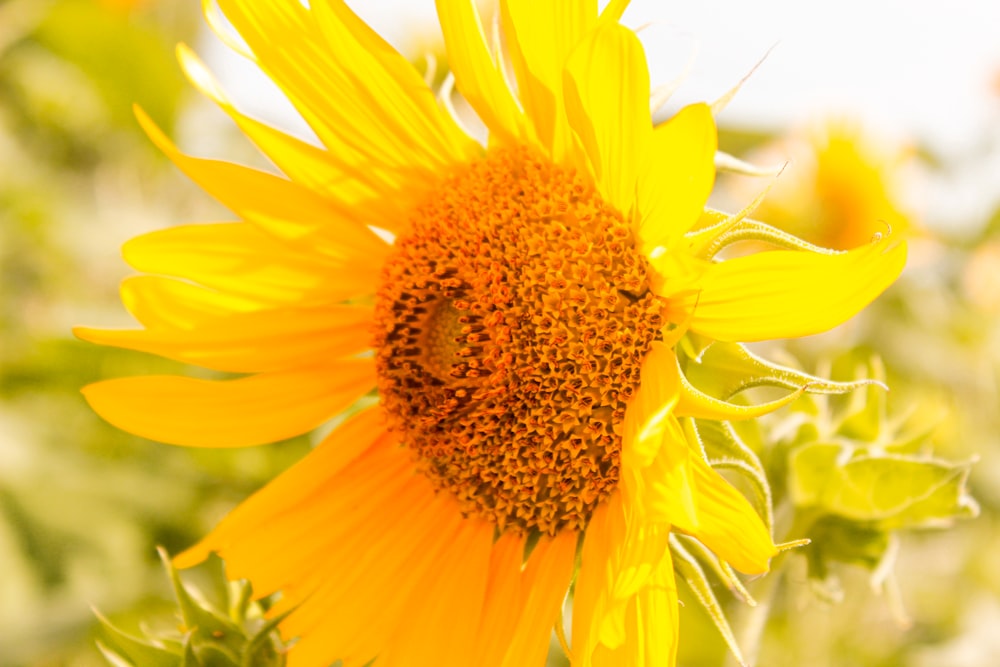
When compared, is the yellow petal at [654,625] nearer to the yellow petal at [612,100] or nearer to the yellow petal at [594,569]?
the yellow petal at [594,569]

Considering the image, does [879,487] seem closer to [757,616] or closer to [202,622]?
[757,616]

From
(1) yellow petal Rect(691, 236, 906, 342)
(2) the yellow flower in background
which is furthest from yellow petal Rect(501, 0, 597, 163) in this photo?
(2) the yellow flower in background

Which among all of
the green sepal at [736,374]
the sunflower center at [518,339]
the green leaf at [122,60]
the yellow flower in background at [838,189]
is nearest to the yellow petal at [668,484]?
the green sepal at [736,374]

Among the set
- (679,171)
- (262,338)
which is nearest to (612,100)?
(679,171)

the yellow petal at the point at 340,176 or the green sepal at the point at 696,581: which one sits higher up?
the yellow petal at the point at 340,176

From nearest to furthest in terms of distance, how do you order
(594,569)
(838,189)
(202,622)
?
(594,569) < (202,622) < (838,189)

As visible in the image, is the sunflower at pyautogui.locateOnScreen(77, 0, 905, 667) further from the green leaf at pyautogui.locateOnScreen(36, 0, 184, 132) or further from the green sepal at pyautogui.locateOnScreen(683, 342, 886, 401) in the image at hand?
the green leaf at pyautogui.locateOnScreen(36, 0, 184, 132)

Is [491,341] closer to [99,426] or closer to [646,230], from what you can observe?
[646,230]
